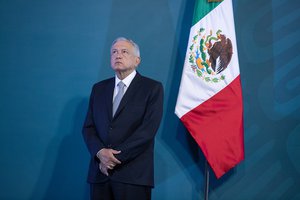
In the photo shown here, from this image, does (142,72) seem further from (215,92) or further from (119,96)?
(119,96)

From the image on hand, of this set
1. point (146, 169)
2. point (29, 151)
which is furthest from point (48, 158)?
point (146, 169)

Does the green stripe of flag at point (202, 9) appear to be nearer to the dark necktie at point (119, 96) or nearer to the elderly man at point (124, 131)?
the elderly man at point (124, 131)

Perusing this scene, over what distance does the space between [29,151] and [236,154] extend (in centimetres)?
173

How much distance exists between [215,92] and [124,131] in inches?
35.1

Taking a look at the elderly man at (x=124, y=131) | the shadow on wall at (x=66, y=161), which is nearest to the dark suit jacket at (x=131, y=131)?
the elderly man at (x=124, y=131)

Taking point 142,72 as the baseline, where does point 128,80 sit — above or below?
below

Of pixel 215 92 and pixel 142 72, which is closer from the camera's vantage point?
pixel 215 92

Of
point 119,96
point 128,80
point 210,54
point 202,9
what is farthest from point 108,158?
point 202,9

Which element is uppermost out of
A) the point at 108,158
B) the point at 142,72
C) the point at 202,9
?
the point at 202,9

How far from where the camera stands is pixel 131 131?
5.63 feet

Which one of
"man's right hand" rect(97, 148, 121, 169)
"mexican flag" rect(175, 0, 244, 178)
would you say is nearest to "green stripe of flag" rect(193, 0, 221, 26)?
"mexican flag" rect(175, 0, 244, 178)

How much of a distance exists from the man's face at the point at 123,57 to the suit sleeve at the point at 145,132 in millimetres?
209

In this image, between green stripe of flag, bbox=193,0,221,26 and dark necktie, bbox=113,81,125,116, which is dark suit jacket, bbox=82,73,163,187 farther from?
green stripe of flag, bbox=193,0,221,26

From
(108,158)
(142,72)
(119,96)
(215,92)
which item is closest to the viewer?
(108,158)
